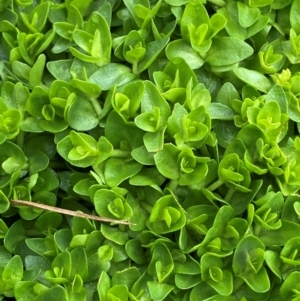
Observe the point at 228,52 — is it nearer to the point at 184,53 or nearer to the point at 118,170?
the point at 184,53

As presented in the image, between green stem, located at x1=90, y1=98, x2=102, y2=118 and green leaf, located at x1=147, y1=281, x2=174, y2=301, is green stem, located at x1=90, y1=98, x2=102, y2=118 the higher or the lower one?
the higher one

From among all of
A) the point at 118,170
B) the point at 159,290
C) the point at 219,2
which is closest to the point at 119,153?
the point at 118,170

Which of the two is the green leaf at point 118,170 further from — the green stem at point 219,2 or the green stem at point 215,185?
the green stem at point 219,2

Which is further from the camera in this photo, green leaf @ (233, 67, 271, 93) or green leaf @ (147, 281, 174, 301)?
green leaf @ (233, 67, 271, 93)

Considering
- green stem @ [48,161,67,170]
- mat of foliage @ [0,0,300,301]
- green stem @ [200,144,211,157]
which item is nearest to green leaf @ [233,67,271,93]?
mat of foliage @ [0,0,300,301]

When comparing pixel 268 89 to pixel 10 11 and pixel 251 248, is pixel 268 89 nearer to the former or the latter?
pixel 251 248

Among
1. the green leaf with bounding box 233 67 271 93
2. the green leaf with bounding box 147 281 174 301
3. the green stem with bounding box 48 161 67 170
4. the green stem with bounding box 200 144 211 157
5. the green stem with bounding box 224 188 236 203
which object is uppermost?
the green leaf with bounding box 233 67 271 93

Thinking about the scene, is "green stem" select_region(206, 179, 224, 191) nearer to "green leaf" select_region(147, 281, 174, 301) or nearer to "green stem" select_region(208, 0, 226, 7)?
"green leaf" select_region(147, 281, 174, 301)

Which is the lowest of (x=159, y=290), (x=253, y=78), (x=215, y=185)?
(x=159, y=290)

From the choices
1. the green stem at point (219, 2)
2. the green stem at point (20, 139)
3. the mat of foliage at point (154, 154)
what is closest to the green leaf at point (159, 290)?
the mat of foliage at point (154, 154)
